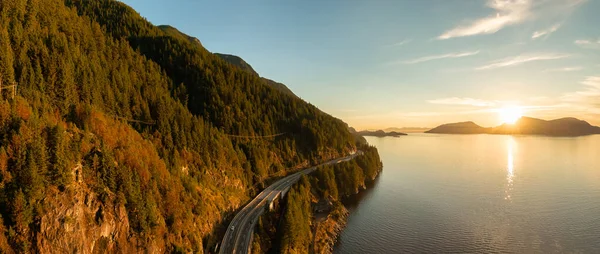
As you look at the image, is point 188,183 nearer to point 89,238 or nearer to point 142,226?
point 142,226

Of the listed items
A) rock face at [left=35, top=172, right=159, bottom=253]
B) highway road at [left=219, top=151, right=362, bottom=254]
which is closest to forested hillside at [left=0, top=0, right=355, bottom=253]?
rock face at [left=35, top=172, right=159, bottom=253]

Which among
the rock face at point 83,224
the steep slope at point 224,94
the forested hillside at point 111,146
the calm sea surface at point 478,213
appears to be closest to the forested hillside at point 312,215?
the calm sea surface at point 478,213

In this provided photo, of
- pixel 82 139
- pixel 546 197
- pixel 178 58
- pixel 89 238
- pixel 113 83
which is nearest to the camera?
pixel 89 238

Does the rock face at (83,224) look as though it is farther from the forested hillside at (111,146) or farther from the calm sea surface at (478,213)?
the calm sea surface at (478,213)

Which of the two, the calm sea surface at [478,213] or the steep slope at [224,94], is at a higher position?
the steep slope at [224,94]

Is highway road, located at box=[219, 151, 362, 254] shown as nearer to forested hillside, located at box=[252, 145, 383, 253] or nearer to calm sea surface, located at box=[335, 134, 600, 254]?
forested hillside, located at box=[252, 145, 383, 253]

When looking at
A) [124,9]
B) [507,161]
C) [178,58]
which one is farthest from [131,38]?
[507,161]

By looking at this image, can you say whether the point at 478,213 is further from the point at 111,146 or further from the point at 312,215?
the point at 111,146

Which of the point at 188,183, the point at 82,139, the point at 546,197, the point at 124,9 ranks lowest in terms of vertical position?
the point at 546,197
